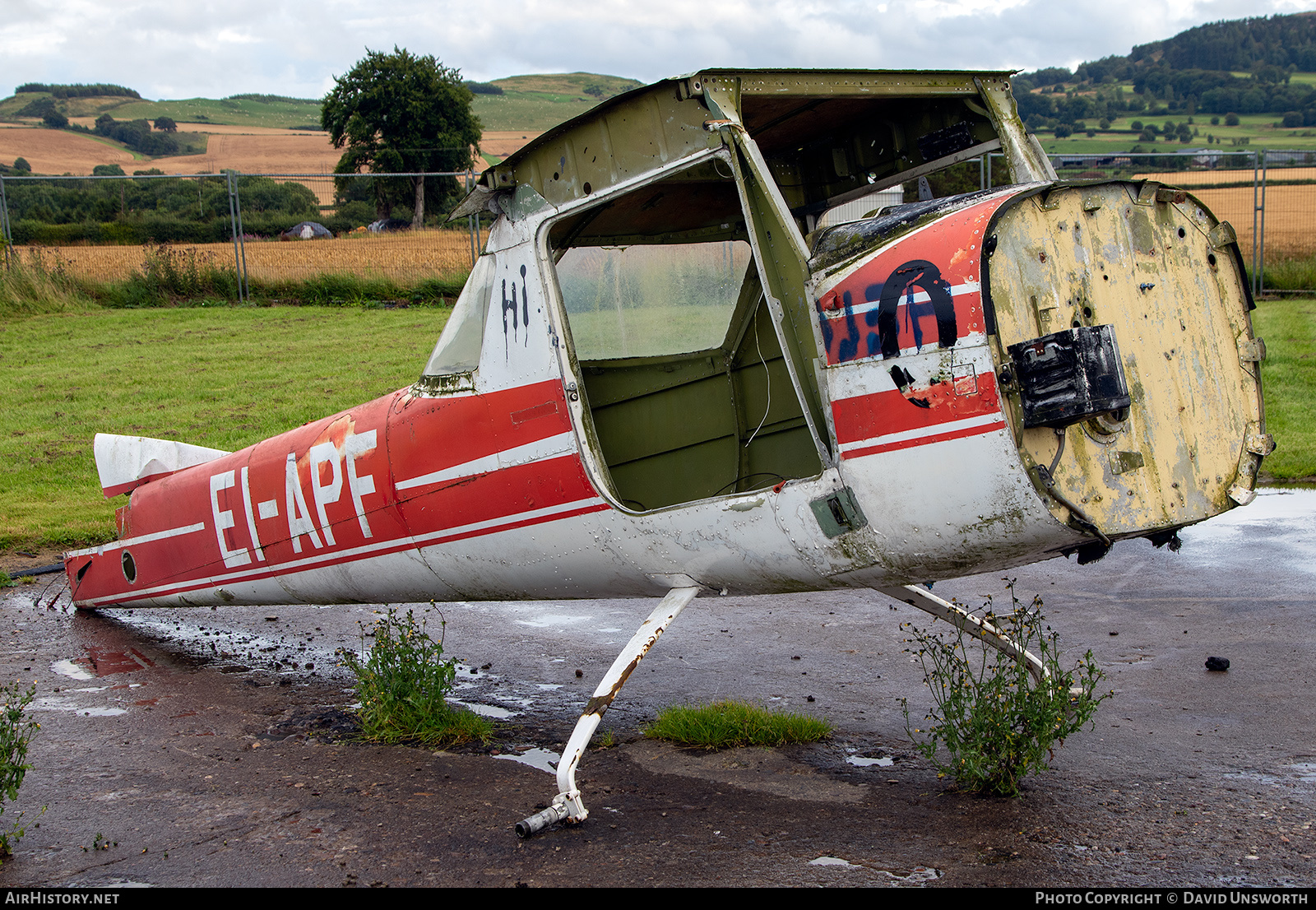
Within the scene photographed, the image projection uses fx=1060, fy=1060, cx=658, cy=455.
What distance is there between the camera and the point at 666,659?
19.2 ft

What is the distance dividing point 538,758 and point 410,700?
0.66 metres

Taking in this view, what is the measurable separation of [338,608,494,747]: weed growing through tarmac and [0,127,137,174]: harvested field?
8607 cm

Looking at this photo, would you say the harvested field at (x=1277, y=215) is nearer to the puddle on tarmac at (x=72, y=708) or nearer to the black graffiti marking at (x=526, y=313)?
the black graffiti marking at (x=526, y=313)

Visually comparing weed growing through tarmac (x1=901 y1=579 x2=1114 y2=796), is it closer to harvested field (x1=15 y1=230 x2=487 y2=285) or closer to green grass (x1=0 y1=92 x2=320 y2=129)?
harvested field (x1=15 y1=230 x2=487 y2=285)

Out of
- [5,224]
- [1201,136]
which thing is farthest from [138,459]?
[1201,136]

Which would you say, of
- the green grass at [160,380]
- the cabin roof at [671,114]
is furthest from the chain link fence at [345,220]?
the cabin roof at [671,114]

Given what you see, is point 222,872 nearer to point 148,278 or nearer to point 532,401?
point 532,401

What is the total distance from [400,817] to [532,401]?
167cm

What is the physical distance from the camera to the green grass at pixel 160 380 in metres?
9.20

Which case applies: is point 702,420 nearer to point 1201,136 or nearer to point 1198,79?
point 1201,136

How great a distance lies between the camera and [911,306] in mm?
3422

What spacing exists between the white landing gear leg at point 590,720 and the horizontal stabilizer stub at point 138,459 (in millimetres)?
3468

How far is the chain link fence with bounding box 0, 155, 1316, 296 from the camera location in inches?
754
